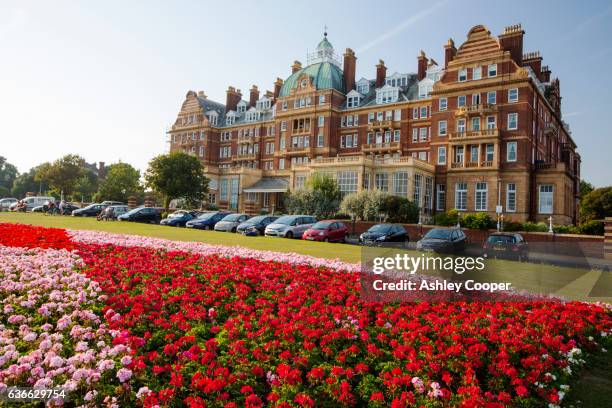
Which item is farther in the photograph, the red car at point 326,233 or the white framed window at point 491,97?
the white framed window at point 491,97

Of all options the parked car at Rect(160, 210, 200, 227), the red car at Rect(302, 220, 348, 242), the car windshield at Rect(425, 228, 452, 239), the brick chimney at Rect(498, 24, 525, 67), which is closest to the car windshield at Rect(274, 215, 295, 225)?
the red car at Rect(302, 220, 348, 242)

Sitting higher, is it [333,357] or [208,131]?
[208,131]

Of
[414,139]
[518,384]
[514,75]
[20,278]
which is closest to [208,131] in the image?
[414,139]

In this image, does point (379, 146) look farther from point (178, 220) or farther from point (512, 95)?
point (178, 220)

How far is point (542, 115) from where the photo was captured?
50656mm

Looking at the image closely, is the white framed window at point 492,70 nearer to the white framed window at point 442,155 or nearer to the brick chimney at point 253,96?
the white framed window at point 442,155

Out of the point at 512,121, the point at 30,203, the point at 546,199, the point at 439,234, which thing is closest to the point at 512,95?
the point at 512,121

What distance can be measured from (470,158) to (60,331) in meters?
47.5

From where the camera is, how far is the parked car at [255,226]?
29.2 metres

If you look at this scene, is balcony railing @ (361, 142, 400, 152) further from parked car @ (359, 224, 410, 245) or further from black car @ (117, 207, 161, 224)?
parked car @ (359, 224, 410, 245)

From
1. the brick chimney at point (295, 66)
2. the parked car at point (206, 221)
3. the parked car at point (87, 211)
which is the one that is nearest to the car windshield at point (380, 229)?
the parked car at point (206, 221)

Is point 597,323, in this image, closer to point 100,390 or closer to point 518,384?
point 518,384

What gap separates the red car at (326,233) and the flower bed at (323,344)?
17.8m

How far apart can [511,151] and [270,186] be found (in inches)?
1222
